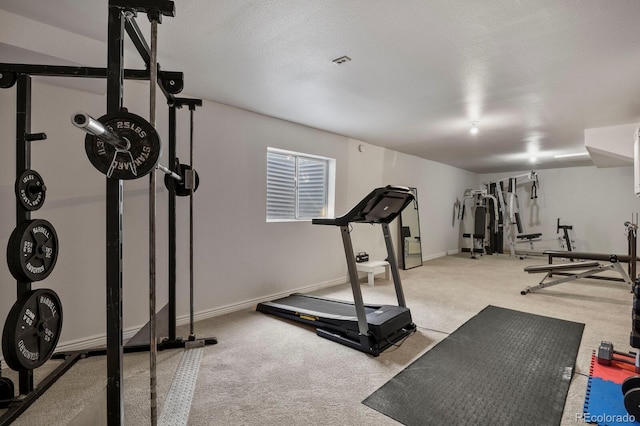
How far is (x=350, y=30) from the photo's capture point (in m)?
1.96

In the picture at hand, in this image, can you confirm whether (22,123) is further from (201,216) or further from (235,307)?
(235,307)

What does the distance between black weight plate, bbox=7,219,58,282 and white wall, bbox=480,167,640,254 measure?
9.12 metres

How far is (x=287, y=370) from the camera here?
2197mm

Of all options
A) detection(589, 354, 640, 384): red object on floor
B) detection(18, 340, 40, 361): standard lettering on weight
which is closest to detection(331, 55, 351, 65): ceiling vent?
detection(18, 340, 40, 361): standard lettering on weight

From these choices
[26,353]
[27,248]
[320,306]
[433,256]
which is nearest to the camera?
[26,353]

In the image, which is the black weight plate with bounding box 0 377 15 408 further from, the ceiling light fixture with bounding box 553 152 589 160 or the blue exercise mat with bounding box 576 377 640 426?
the ceiling light fixture with bounding box 553 152 589 160

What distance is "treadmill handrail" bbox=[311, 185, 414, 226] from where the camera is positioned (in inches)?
97.5

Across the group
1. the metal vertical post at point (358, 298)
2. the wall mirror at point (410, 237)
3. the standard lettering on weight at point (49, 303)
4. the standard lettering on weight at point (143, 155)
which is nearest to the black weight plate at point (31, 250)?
the standard lettering on weight at point (49, 303)

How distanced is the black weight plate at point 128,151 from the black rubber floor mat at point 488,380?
1727 mm

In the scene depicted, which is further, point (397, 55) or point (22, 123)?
point (397, 55)

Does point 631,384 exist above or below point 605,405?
above

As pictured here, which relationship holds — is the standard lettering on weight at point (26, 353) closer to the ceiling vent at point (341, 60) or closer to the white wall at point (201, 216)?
the white wall at point (201, 216)

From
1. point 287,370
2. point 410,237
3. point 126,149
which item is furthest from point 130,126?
point 410,237

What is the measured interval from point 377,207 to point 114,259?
6.53 feet
